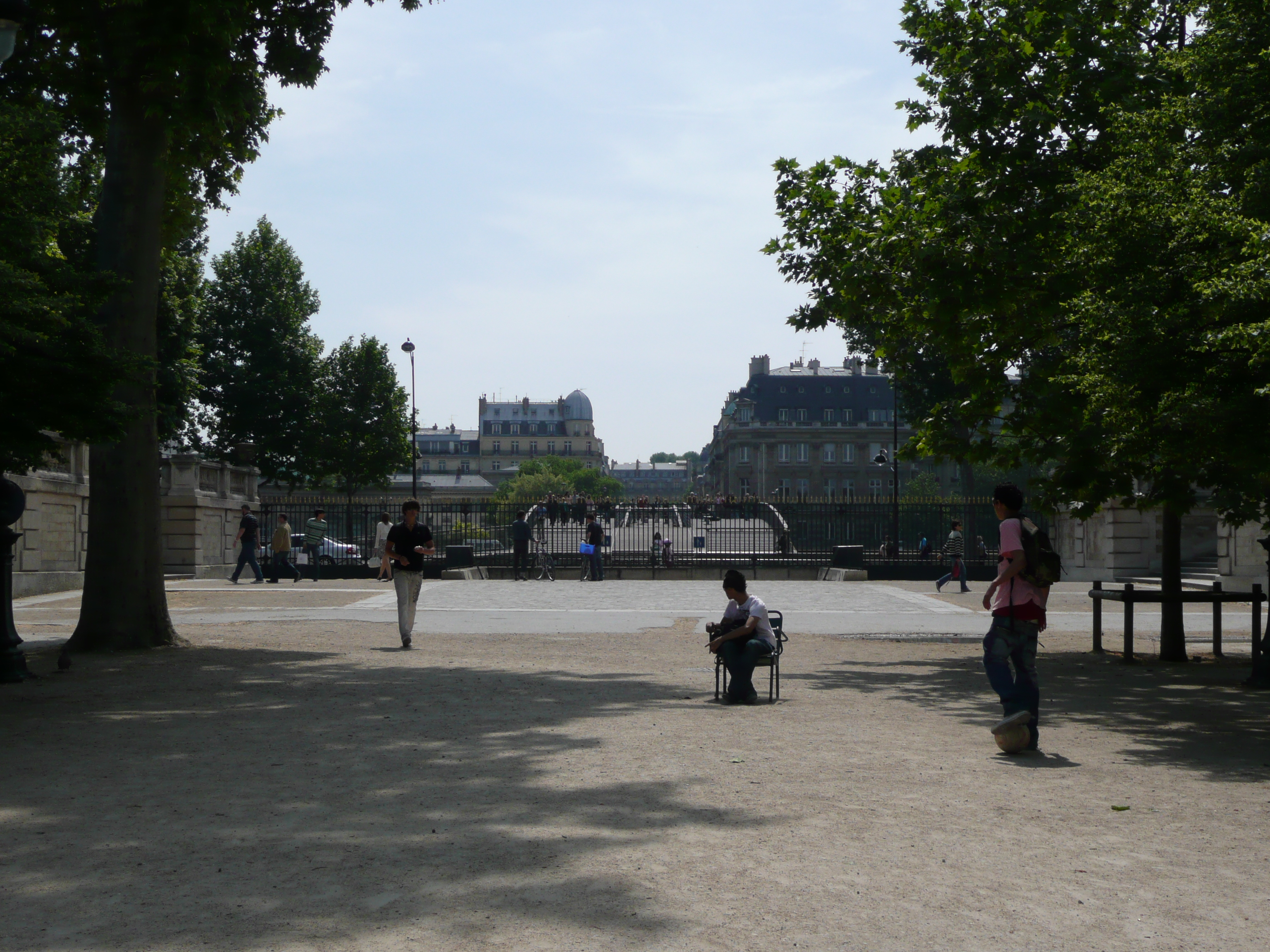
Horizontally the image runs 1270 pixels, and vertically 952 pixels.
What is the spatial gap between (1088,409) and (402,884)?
8575mm

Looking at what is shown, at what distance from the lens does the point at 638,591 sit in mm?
27750

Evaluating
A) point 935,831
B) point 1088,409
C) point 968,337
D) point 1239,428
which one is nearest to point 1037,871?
point 935,831

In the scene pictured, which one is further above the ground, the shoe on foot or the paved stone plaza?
the shoe on foot

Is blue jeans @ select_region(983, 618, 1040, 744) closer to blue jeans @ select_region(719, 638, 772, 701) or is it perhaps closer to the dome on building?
blue jeans @ select_region(719, 638, 772, 701)

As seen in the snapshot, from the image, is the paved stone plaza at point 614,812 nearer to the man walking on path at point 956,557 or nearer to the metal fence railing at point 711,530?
the man walking on path at point 956,557

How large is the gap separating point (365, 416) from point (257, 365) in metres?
8.73

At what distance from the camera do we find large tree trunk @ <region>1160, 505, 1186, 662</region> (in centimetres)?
1356

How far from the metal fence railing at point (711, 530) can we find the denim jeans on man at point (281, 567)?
11.5 feet

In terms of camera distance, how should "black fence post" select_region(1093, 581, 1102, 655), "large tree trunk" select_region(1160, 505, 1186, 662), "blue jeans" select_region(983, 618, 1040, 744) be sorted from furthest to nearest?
1. "black fence post" select_region(1093, 581, 1102, 655)
2. "large tree trunk" select_region(1160, 505, 1186, 662)
3. "blue jeans" select_region(983, 618, 1040, 744)

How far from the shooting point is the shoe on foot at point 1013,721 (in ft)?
24.5

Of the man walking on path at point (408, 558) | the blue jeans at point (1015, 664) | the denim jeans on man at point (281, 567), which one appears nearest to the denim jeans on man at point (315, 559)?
the denim jeans on man at point (281, 567)

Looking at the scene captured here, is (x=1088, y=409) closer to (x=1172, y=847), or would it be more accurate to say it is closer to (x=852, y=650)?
(x=852, y=650)

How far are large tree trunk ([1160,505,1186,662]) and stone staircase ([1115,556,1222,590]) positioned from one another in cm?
1310

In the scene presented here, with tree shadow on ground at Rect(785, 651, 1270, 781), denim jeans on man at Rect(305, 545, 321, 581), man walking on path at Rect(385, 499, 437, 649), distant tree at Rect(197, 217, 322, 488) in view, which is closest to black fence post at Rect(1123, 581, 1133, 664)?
tree shadow on ground at Rect(785, 651, 1270, 781)
